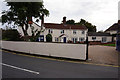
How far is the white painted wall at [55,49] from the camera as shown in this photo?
31.4 feet

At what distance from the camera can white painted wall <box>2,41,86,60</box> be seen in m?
9.57

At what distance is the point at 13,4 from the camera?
64.4 feet

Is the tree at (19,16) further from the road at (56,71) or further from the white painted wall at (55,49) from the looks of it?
the road at (56,71)

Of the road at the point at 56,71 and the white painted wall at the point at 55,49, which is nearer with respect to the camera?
the road at the point at 56,71

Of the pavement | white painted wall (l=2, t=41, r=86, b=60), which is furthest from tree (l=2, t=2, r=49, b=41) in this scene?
the pavement

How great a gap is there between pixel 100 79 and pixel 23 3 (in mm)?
18613

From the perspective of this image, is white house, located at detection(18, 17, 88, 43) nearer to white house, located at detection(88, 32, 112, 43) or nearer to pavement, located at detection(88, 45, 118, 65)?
white house, located at detection(88, 32, 112, 43)

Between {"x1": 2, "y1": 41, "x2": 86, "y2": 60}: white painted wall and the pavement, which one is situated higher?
{"x1": 2, "y1": 41, "x2": 86, "y2": 60}: white painted wall

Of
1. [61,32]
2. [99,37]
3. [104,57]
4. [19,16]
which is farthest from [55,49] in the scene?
[99,37]

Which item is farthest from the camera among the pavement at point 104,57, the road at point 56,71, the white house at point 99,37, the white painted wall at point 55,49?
the white house at point 99,37

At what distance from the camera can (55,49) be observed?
425 inches

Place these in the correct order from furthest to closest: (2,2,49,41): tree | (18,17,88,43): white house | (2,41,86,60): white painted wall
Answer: (18,17,88,43): white house
(2,2,49,41): tree
(2,41,86,60): white painted wall

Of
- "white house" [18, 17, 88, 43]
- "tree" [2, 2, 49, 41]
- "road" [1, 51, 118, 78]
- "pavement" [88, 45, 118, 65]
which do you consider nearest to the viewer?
"road" [1, 51, 118, 78]

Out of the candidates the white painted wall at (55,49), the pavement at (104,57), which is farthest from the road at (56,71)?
the white painted wall at (55,49)
